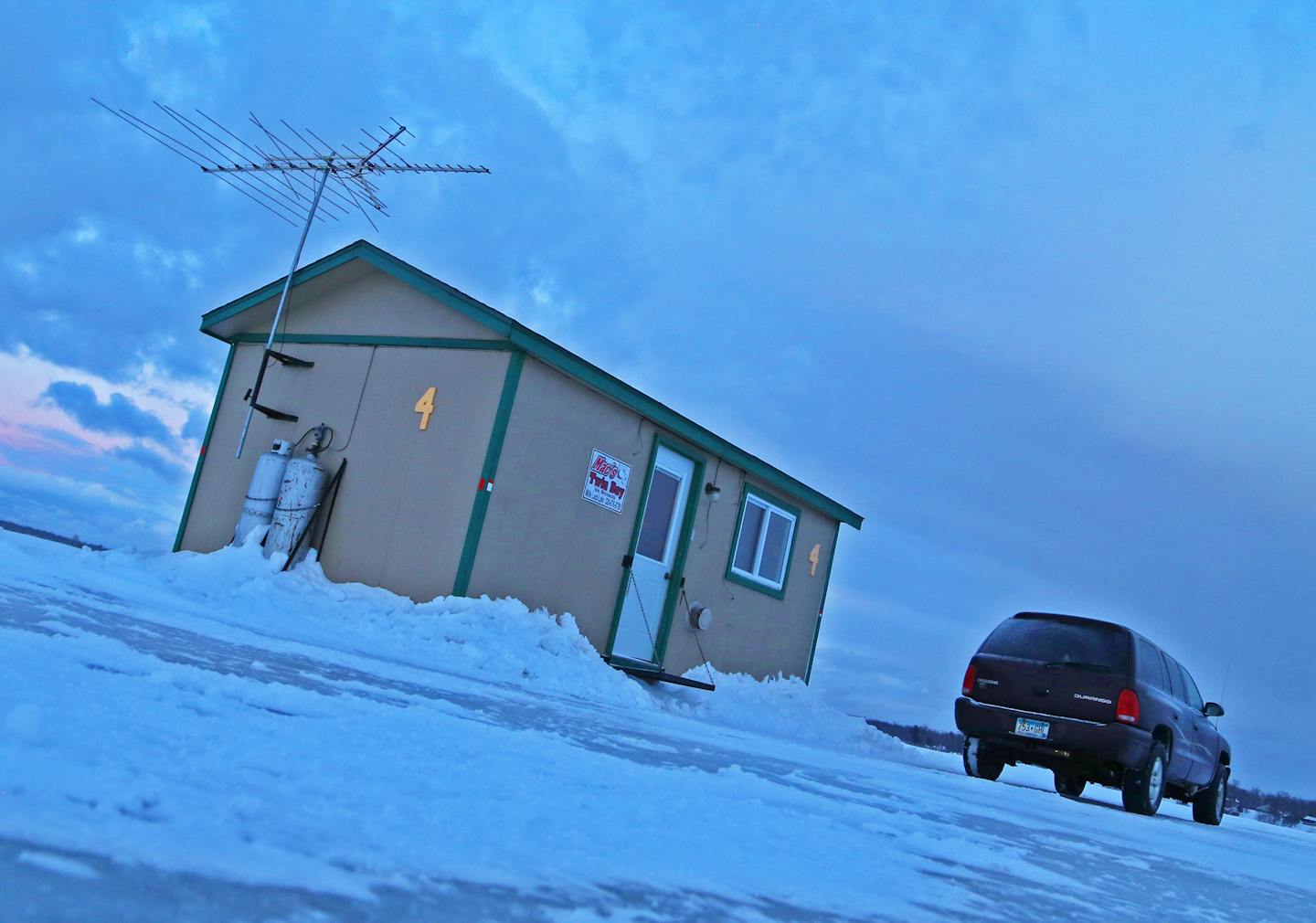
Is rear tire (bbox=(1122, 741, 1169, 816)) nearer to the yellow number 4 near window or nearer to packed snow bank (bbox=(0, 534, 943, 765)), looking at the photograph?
packed snow bank (bbox=(0, 534, 943, 765))

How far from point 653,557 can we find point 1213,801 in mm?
6723

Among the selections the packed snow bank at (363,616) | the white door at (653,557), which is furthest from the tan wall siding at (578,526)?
the packed snow bank at (363,616)

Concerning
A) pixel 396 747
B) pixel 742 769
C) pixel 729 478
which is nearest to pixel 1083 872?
pixel 742 769

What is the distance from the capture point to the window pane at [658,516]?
12.7m

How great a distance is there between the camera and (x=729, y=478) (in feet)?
45.4

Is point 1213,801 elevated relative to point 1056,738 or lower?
lower

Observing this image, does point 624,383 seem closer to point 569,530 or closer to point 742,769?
point 569,530

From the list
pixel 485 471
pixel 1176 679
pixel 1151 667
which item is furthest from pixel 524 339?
pixel 1176 679

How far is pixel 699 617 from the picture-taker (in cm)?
1315

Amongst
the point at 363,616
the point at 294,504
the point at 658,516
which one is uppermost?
the point at 658,516

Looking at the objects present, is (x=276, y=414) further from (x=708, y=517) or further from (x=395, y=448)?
(x=708, y=517)

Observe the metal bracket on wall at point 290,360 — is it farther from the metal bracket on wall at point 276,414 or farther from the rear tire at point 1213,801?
the rear tire at point 1213,801

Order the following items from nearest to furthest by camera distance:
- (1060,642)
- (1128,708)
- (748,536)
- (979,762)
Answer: (1128,708) → (1060,642) → (979,762) → (748,536)

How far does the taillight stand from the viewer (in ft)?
30.9
